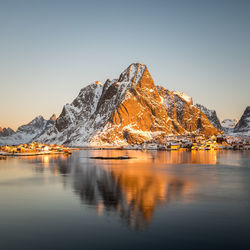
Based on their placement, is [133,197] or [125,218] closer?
[125,218]

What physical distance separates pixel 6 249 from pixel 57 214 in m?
8.74

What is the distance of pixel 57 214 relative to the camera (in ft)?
86.4

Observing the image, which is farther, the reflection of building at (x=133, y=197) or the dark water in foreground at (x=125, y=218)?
the reflection of building at (x=133, y=197)

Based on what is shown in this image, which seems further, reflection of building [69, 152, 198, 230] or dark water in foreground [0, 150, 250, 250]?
reflection of building [69, 152, 198, 230]

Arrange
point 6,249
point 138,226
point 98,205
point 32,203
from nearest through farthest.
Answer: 1. point 6,249
2. point 138,226
3. point 98,205
4. point 32,203

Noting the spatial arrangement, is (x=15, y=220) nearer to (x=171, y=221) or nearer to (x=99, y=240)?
(x=99, y=240)

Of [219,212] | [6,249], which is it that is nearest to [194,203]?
[219,212]

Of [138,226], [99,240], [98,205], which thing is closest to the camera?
[99,240]

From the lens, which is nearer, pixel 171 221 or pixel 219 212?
pixel 171 221

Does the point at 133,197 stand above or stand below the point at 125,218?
below

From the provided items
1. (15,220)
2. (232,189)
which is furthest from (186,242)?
(232,189)

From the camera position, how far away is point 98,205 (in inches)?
1152

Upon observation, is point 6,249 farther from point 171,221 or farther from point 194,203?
point 194,203

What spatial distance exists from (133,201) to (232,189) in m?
16.5
